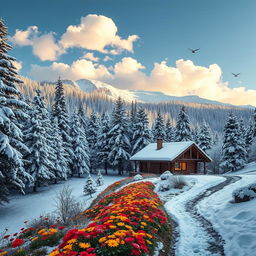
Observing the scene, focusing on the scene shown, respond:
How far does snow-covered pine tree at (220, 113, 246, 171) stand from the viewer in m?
37.5

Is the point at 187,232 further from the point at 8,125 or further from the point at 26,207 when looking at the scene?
the point at 26,207

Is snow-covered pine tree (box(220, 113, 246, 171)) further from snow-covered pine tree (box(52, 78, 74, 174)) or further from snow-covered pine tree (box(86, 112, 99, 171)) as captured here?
snow-covered pine tree (box(52, 78, 74, 174))

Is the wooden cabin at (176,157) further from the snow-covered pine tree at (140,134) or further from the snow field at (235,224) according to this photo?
the snow field at (235,224)

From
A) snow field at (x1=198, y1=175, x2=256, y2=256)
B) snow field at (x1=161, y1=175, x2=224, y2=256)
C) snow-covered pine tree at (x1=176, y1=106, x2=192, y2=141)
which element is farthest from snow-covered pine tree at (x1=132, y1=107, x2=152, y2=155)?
snow field at (x1=198, y1=175, x2=256, y2=256)

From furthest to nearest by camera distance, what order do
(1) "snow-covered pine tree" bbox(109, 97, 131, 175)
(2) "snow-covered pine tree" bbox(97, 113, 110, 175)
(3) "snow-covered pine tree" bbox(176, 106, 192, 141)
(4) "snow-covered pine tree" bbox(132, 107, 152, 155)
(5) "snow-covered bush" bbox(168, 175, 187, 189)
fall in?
1. (3) "snow-covered pine tree" bbox(176, 106, 192, 141)
2. (2) "snow-covered pine tree" bbox(97, 113, 110, 175)
3. (4) "snow-covered pine tree" bbox(132, 107, 152, 155)
4. (1) "snow-covered pine tree" bbox(109, 97, 131, 175)
5. (5) "snow-covered bush" bbox(168, 175, 187, 189)

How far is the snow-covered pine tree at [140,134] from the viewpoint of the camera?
40656 millimetres

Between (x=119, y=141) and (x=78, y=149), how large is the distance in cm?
782

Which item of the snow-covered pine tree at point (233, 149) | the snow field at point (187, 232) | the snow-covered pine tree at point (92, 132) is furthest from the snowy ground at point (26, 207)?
the snow-covered pine tree at point (233, 149)

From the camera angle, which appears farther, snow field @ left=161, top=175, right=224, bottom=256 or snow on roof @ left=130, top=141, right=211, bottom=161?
snow on roof @ left=130, top=141, right=211, bottom=161

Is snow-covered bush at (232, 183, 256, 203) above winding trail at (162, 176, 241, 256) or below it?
above

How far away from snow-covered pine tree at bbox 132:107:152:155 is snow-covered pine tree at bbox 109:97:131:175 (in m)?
1.65

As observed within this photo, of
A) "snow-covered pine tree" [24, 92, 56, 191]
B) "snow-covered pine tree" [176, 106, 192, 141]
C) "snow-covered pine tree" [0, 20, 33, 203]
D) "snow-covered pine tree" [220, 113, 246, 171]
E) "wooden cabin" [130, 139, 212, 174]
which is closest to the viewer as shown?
"snow-covered pine tree" [0, 20, 33, 203]

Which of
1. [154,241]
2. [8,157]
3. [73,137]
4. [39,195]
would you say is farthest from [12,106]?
[73,137]

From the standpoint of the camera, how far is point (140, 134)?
4128 cm
